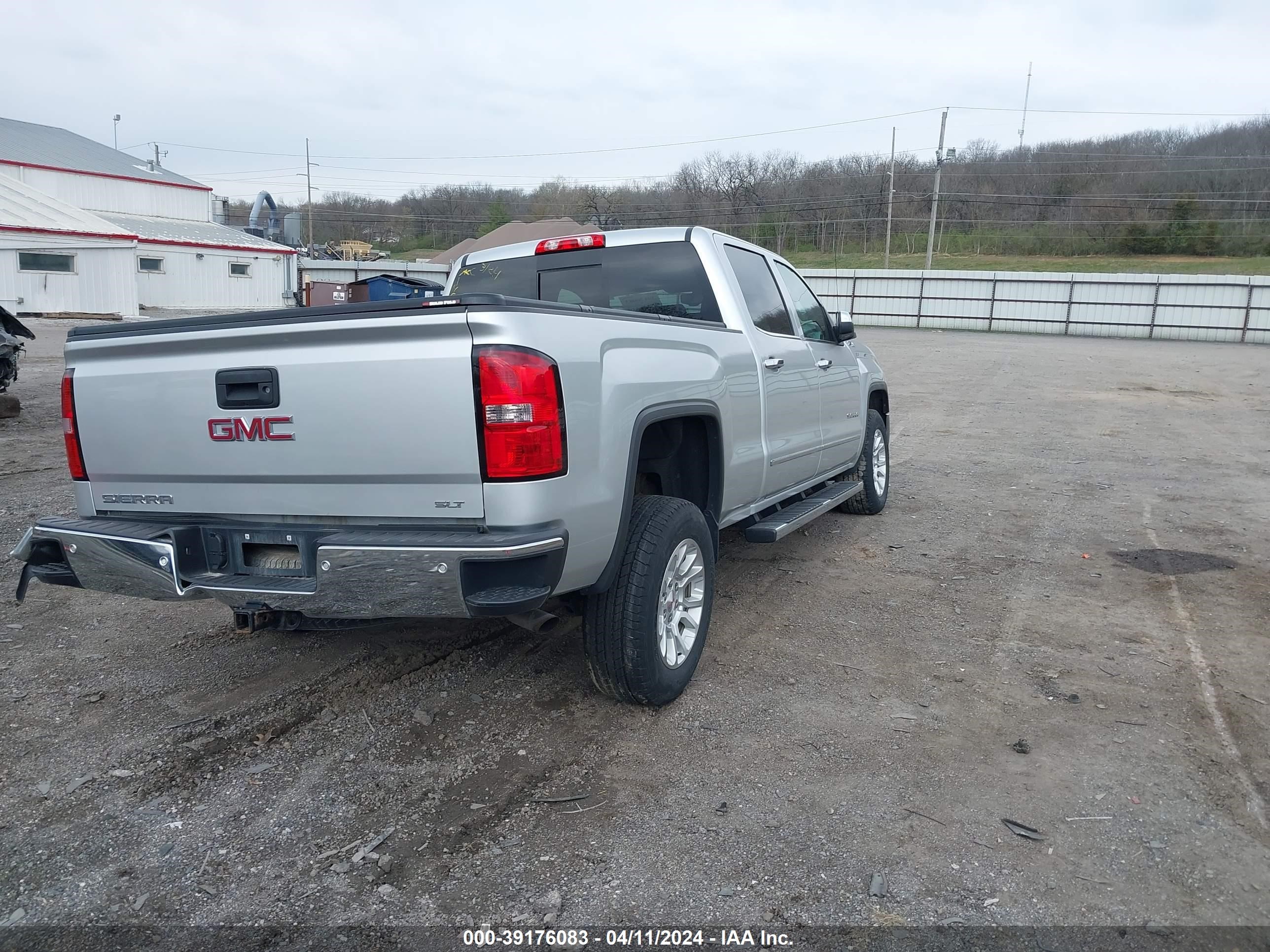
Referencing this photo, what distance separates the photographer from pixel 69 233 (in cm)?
2711

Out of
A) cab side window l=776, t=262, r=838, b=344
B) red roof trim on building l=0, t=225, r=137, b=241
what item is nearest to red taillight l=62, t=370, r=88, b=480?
cab side window l=776, t=262, r=838, b=344

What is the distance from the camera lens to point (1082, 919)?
254 cm

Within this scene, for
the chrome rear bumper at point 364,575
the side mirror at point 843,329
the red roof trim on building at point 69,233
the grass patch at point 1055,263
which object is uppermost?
the grass patch at point 1055,263

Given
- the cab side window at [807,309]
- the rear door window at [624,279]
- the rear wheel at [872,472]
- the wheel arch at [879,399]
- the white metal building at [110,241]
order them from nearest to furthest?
the rear door window at [624,279]
the cab side window at [807,309]
the rear wheel at [872,472]
the wheel arch at [879,399]
the white metal building at [110,241]

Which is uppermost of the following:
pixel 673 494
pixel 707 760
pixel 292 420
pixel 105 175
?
pixel 105 175

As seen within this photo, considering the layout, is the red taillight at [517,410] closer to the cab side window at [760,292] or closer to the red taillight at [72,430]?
the red taillight at [72,430]

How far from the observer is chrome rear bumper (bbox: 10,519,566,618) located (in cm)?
289

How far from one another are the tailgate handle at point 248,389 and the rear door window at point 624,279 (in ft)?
5.99

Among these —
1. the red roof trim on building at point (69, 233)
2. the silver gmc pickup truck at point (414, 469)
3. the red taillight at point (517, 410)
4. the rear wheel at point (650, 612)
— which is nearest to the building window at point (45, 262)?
the red roof trim on building at point (69, 233)

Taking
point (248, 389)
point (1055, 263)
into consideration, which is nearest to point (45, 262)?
point (248, 389)

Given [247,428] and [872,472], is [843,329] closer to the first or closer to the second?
[872,472]

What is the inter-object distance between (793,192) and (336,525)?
2311 inches

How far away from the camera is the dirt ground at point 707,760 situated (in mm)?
2645

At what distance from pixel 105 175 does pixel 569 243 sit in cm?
3865
